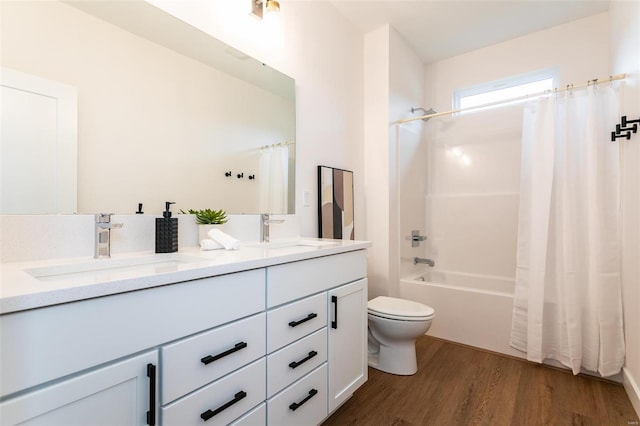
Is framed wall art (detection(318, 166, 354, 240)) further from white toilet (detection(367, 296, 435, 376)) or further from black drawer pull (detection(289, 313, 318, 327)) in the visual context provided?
black drawer pull (detection(289, 313, 318, 327))

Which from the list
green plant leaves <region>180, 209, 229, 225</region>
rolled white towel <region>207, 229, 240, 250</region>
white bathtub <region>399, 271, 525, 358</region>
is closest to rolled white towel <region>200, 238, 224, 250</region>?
rolled white towel <region>207, 229, 240, 250</region>

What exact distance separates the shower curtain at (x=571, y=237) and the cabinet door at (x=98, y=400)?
2.34 m

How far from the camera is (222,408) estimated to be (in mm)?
938

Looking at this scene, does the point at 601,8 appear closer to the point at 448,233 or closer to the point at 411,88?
the point at 411,88

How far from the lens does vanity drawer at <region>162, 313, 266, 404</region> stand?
2.68ft

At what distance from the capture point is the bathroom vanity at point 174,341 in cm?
61

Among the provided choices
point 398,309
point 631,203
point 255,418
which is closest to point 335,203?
point 398,309

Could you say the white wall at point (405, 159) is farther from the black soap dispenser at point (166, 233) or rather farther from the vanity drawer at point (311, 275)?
the black soap dispenser at point (166, 233)

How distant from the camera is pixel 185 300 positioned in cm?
85

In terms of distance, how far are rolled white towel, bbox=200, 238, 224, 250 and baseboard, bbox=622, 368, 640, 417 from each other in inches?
88.5

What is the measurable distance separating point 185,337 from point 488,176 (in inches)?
118

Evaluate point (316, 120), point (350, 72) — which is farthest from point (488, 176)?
point (316, 120)

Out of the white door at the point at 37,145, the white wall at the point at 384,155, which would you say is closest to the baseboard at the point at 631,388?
the white wall at the point at 384,155

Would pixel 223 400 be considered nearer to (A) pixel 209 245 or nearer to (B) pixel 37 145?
(A) pixel 209 245
